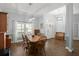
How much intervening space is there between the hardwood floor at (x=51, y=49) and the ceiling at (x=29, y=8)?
73cm

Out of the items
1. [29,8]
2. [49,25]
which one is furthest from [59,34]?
[29,8]


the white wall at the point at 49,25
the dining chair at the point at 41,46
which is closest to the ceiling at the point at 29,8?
the white wall at the point at 49,25

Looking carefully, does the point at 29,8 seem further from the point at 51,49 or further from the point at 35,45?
the point at 51,49

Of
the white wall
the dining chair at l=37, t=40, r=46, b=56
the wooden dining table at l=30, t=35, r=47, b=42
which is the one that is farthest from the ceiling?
the dining chair at l=37, t=40, r=46, b=56

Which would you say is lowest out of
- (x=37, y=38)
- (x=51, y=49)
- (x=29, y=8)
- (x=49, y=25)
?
(x=51, y=49)

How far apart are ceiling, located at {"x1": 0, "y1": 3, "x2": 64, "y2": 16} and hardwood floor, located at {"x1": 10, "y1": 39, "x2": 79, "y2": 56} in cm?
73

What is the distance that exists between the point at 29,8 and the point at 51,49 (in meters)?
1.09

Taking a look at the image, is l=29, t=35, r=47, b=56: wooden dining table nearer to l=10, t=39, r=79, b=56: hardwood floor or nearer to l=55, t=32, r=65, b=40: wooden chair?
l=10, t=39, r=79, b=56: hardwood floor

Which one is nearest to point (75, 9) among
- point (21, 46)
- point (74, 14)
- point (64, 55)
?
point (74, 14)

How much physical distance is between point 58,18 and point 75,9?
1.45 ft

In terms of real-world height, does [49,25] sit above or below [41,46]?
above

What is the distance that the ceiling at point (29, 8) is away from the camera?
304 cm

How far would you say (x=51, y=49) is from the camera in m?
3.12

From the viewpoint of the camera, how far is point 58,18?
124 inches
